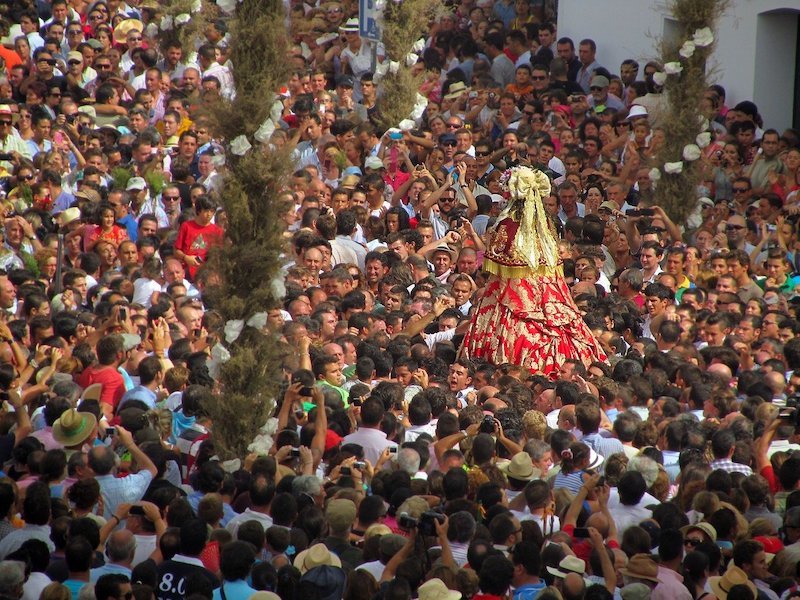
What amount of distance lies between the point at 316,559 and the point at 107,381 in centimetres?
382

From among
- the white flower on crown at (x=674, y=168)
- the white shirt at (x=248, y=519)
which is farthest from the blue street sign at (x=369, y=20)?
the white shirt at (x=248, y=519)

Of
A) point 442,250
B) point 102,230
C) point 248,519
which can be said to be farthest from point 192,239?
point 248,519

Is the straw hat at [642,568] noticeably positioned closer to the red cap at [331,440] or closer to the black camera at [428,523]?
the black camera at [428,523]

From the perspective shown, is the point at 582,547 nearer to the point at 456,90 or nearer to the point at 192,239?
the point at 192,239

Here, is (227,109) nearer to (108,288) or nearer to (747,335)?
(108,288)

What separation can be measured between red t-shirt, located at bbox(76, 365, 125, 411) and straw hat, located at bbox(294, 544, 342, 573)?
3.53 metres

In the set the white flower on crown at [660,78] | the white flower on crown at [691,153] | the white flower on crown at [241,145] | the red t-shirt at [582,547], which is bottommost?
the red t-shirt at [582,547]

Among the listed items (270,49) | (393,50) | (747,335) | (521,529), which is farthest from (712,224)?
(521,529)

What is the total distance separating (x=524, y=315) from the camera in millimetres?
12312

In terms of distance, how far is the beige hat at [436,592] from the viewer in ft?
22.9

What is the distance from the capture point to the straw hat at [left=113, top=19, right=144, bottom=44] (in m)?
19.0

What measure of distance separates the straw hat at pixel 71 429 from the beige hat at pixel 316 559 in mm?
2274

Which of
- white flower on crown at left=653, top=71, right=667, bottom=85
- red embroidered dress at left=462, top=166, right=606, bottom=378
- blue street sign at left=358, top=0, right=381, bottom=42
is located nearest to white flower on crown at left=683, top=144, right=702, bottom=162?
white flower on crown at left=653, top=71, right=667, bottom=85

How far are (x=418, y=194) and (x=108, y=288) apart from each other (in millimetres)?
3722
